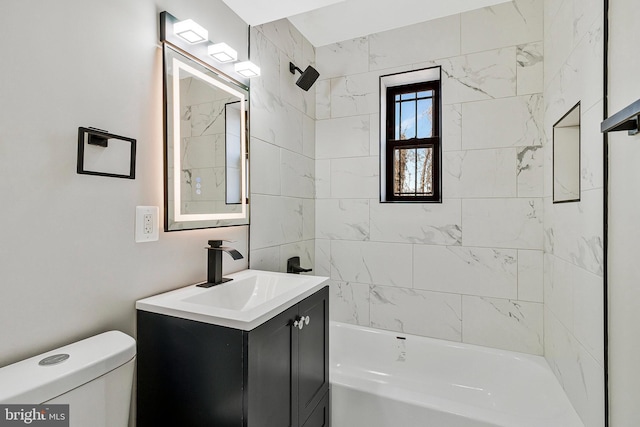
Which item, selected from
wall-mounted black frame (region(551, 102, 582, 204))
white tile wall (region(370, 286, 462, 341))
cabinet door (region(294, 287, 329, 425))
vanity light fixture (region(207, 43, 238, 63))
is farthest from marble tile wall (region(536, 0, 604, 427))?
vanity light fixture (region(207, 43, 238, 63))

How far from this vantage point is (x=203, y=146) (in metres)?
1.54

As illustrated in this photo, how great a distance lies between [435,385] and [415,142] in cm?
176

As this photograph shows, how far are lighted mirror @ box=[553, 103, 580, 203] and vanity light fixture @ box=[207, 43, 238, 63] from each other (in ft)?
5.43

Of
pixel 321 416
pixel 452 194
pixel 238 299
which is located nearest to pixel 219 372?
pixel 238 299

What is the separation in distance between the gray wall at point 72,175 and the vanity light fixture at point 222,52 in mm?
241

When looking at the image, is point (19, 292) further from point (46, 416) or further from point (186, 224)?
point (186, 224)

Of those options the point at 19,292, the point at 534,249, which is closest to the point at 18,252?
the point at 19,292

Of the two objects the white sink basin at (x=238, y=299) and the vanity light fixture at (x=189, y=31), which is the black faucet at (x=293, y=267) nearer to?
the white sink basin at (x=238, y=299)

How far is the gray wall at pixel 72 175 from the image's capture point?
0.89 meters

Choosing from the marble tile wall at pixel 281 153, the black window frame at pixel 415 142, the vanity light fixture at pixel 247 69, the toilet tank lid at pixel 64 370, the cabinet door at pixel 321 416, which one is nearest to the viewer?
the toilet tank lid at pixel 64 370

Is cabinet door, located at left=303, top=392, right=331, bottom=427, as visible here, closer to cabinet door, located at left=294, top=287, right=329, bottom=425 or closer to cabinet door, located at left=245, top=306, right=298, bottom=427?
cabinet door, located at left=294, top=287, right=329, bottom=425

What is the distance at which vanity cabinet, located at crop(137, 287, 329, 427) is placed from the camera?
1.04 metres

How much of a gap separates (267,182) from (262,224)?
0.28 metres

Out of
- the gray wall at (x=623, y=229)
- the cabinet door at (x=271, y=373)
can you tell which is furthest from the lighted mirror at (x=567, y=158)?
the cabinet door at (x=271, y=373)
